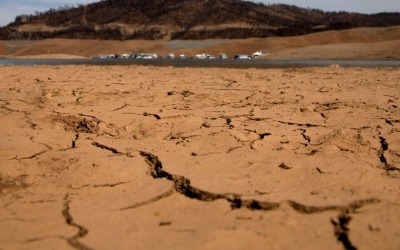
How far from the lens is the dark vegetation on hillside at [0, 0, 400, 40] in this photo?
55.0 meters

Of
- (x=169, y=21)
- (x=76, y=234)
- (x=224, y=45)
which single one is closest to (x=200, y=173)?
(x=76, y=234)

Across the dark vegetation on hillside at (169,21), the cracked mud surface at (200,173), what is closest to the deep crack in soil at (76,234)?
the cracked mud surface at (200,173)

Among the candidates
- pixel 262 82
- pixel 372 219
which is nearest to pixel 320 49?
pixel 262 82

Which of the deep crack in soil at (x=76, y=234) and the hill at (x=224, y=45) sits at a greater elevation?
the hill at (x=224, y=45)

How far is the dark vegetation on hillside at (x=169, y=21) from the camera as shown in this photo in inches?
2165

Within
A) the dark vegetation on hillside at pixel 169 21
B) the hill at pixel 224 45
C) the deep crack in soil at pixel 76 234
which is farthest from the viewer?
the dark vegetation on hillside at pixel 169 21

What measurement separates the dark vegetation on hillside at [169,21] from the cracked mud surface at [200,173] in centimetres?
5022

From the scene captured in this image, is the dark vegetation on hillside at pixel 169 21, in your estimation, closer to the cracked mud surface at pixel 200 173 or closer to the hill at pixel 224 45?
the hill at pixel 224 45

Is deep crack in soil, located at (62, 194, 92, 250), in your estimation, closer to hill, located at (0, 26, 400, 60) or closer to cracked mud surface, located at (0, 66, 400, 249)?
cracked mud surface, located at (0, 66, 400, 249)

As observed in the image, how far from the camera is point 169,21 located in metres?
59.5

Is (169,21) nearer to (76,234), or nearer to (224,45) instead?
(224,45)

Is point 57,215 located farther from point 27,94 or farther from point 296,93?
point 296,93

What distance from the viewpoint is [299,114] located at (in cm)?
342

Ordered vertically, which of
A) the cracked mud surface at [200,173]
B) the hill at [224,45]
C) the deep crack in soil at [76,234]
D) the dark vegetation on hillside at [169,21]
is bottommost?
the deep crack in soil at [76,234]
